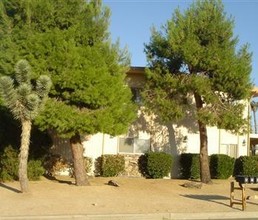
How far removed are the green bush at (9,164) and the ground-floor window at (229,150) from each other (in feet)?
40.0

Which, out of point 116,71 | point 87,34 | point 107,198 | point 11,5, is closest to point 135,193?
point 107,198

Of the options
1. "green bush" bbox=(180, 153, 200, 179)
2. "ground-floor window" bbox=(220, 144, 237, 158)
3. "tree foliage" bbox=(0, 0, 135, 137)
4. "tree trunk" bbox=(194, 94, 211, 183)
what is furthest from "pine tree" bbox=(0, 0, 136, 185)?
"ground-floor window" bbox=(220, 144, 237, 158)

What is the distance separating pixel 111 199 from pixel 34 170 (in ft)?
16.9

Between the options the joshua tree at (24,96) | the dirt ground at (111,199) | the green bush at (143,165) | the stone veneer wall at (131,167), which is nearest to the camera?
the dirt ground at (111,199)

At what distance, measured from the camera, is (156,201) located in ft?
52.7

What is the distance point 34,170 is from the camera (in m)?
20.1

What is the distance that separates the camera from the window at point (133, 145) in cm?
2528

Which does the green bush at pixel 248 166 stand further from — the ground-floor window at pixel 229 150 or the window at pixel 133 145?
the window at pixel 133 145

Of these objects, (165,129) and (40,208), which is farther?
(165,129)

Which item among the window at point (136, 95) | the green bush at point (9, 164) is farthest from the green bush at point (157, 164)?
the green bush at point (9, 164)

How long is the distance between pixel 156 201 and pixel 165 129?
32.9ft

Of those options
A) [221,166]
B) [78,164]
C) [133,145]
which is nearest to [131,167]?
[133,145]

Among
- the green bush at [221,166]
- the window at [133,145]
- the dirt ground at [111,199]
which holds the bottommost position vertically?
the dirt ground at [111,199]

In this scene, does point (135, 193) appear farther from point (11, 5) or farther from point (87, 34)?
point (11, 5)
